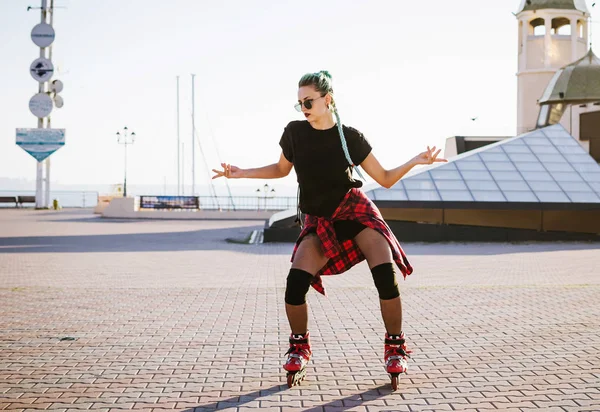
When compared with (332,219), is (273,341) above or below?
below

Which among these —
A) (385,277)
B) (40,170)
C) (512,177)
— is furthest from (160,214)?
(385,277)

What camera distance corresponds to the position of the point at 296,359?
4699 mm

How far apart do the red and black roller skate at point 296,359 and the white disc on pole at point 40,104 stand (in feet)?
143

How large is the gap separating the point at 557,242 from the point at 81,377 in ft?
59.6

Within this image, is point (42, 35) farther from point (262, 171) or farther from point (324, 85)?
point (324, 85)

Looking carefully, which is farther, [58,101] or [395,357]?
[58,101]

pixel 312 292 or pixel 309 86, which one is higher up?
pixel 309 86

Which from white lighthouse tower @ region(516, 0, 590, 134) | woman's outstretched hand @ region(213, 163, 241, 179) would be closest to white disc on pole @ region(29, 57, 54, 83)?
white lighthouse tower @ region(516, 0, 590, 134)

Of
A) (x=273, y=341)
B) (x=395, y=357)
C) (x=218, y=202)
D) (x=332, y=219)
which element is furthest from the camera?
(x=218, y=202)

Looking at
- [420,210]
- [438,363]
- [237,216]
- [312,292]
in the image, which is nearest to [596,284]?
[312,292]

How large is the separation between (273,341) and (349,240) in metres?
1.83

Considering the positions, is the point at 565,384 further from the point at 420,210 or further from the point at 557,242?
the point at 420,210

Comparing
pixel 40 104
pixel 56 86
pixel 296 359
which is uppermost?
pixel 56 86

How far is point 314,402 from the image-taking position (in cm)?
432
